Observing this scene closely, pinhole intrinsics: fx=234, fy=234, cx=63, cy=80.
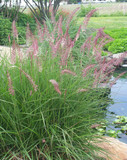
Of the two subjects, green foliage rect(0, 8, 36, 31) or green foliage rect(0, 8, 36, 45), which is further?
green foliage rect(0, 8, 36, 31)

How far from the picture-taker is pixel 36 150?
2066 millimetres

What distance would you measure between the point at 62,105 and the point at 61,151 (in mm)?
423

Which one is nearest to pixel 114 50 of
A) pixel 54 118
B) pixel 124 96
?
pixel 124 96

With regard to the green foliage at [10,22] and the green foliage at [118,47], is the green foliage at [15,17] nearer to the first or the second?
the green foliage at [10,22]

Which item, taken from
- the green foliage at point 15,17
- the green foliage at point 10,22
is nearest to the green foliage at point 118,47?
the green foliage at point 10,22

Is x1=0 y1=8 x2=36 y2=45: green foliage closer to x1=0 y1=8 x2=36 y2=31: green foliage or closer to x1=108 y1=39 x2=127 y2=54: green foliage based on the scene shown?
x1=0 y1=8 x2=36 y2=31: green foliage

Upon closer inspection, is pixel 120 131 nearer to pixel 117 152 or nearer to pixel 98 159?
pixel 117 152

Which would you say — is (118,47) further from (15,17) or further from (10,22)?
(15,17)

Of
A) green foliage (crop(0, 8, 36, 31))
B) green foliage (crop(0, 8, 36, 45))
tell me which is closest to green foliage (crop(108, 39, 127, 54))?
green foliage (crop(0, 8, 36, 45))

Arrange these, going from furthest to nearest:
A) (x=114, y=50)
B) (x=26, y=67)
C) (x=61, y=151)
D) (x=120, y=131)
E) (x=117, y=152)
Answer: (x=114, y=50), (x=120, y=131), (x=117, y=152), (x=26, y=67), (x=61, y=151)

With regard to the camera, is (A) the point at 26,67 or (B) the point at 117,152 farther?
(B) the point at 117,152

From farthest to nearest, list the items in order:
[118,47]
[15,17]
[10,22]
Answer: [15,17] < [10,22] < [118,47]

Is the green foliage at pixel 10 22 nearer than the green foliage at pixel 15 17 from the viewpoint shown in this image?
Yes

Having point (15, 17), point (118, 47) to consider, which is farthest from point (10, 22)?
point (118, 47)
